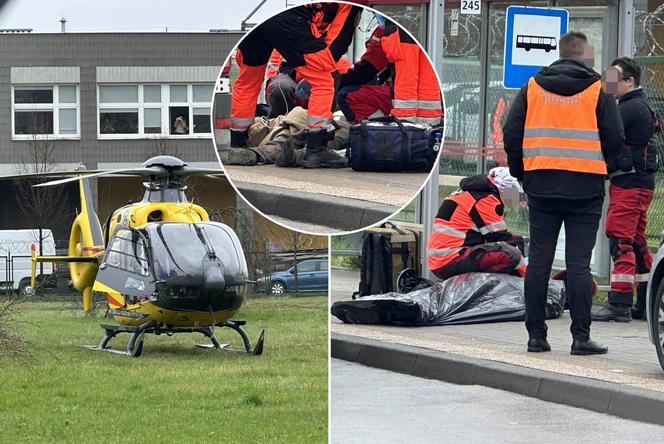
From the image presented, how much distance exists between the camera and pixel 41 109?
614 centimetres

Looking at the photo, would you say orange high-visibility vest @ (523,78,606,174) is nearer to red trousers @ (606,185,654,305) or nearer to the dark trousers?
the dark trousers

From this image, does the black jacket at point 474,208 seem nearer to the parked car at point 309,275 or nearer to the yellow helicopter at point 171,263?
the parked car at point 309,275

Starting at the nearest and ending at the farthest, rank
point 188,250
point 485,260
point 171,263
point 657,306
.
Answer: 1. point 657,306
2. point 485,260
3. point 188,250
4. point 171,263

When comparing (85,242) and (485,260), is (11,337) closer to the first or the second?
(85,242)

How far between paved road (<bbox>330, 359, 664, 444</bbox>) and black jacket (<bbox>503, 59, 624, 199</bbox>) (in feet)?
4.42

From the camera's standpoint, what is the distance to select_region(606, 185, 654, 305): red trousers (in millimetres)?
12203

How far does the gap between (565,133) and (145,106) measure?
147 inches

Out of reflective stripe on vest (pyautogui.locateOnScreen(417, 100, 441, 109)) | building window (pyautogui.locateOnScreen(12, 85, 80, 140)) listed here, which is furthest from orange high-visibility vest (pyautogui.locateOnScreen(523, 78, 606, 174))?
reflective stripe on vest (pyautogui.locateOnScreen(417, 100, 441, 109))

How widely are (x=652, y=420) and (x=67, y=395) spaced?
13.8m

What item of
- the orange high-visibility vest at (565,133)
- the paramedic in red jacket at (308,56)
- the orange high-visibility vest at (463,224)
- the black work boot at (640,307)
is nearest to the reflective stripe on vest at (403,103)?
the paramedic in red jacket at (308,56)

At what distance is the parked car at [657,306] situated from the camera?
920 centimetres

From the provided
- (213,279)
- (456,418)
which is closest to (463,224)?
(456,418)

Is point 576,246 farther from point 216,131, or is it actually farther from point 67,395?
point 67,395

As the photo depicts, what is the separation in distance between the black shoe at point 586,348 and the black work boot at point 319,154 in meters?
5.69
